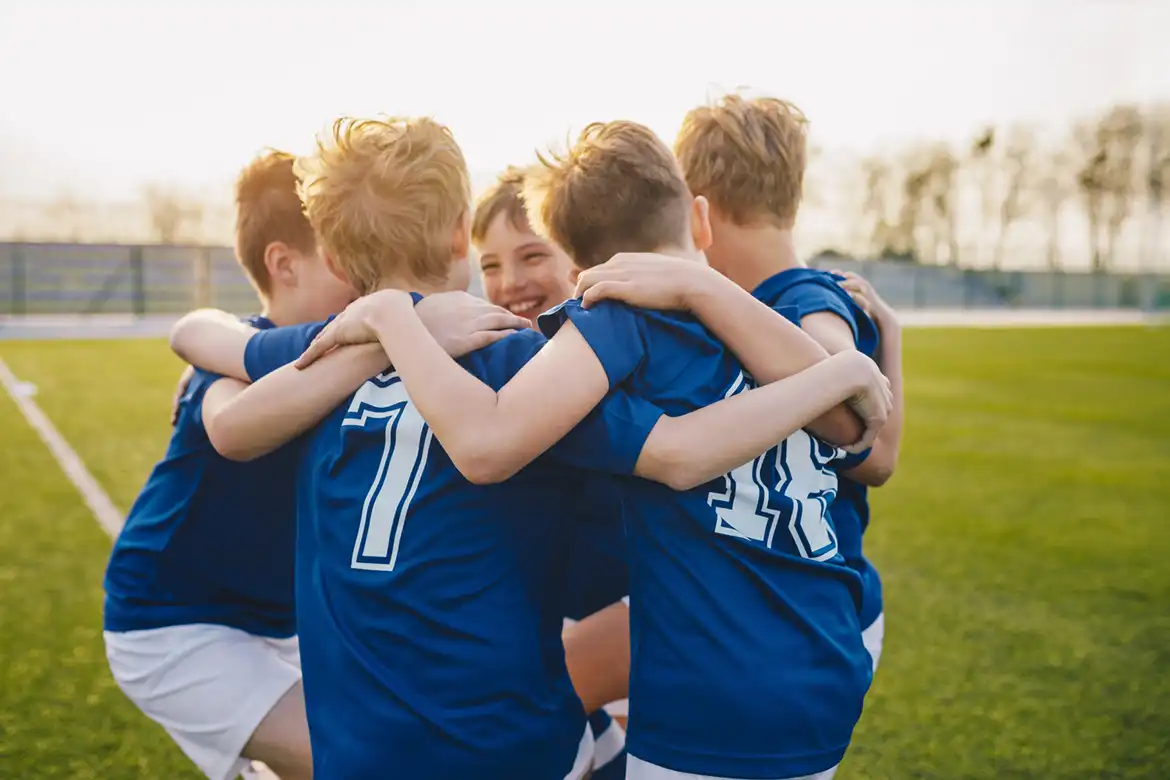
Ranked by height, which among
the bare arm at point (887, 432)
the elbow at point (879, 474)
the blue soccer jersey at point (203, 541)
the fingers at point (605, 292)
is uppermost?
the fingers at point (605, 292)

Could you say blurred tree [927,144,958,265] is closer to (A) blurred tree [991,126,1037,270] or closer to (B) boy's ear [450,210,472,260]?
(A) blurred tree [991,126,1037,270]

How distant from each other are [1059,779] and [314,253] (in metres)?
2.84

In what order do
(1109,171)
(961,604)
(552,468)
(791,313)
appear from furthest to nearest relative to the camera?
1. (1109,171)
2. (961,604)
3. (791,313)
4. (552,468)

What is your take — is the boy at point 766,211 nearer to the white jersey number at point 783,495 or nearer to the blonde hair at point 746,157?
the blonde hair at point 746,157

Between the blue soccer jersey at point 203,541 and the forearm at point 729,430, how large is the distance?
3.48 ft

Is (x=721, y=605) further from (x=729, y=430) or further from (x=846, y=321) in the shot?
(x=846, y=321)

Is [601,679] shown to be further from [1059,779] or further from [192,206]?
[192,206]

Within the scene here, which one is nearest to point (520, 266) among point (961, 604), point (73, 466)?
point (961, 604)

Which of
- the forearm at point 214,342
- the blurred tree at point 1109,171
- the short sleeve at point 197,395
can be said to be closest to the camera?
the forearm at point 214,342

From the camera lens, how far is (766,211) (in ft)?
8.39

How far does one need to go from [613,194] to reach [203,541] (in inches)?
52.6

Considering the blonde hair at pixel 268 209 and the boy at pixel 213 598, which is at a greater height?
the blonde hair at pixel 268 209

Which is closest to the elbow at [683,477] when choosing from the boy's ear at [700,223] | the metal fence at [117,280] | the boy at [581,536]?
the boy at [581,536]

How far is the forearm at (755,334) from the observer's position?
201cm
